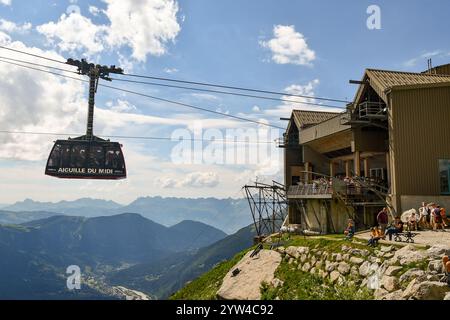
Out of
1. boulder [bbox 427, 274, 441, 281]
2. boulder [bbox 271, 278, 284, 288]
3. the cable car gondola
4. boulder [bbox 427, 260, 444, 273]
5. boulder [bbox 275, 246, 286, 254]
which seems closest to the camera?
boulder [bbox 427, 274, 441, 281]

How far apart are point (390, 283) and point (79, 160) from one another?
2380 cm

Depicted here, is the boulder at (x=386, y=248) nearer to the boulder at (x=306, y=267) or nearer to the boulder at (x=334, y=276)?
the boulder at (x=334, y=276)

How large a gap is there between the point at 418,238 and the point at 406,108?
1194cm

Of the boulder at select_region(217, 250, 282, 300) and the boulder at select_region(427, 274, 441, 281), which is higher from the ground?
the boulder at select_region(427, 274, 441, 281)

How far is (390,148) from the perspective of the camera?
→ 3000 centimetres

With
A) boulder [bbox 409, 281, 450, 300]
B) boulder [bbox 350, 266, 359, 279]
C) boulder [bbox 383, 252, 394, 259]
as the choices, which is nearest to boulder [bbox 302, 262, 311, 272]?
boulder [bbox 350, 266, 359, 279]

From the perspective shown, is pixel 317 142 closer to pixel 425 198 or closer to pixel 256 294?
pixel 425 198

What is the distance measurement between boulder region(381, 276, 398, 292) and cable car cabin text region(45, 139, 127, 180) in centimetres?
2226

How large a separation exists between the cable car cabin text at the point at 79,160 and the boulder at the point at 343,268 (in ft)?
63.8

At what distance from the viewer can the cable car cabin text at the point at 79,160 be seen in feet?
99.1

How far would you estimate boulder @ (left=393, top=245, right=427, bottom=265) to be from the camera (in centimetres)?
1698

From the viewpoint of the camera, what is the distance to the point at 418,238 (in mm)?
21484

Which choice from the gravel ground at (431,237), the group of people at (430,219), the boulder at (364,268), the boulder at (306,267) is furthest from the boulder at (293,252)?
the group of people at (430,219)

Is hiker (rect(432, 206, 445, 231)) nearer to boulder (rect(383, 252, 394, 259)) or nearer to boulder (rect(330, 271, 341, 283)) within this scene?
boulder (rect(383, 252, 394, 259))
